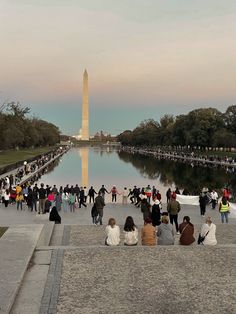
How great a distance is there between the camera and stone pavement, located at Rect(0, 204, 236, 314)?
8.00 meters

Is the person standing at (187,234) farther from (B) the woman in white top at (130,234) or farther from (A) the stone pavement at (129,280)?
(B) the woman in white top at (130,234)

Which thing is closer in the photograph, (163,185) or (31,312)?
(31,312)

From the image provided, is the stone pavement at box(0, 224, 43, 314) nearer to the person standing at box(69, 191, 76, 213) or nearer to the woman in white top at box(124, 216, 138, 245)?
the woman in white top at box(124, 216, 138, 245)


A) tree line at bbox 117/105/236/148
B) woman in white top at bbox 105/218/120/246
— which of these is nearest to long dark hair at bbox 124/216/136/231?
woman in white top at bbox 105/218/120/246

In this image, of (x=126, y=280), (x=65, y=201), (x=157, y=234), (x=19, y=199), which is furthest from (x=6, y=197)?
(x=126, y=280)

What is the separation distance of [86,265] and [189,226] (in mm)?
3451

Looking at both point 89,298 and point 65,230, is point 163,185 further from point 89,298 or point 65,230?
point 89,298

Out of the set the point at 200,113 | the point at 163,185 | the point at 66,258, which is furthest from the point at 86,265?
the point at 200,113

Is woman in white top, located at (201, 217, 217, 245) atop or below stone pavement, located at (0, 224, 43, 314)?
atop

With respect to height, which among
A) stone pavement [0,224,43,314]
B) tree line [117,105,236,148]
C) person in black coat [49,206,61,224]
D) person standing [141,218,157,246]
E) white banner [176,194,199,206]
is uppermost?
tree line [117,105,236,148]

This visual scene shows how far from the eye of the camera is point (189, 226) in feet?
41.1

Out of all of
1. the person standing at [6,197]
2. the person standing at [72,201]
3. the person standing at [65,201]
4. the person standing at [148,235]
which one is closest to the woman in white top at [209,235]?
the person standing at [148,235]

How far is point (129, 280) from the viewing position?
9406 millimetres

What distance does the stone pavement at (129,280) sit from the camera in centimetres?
800
